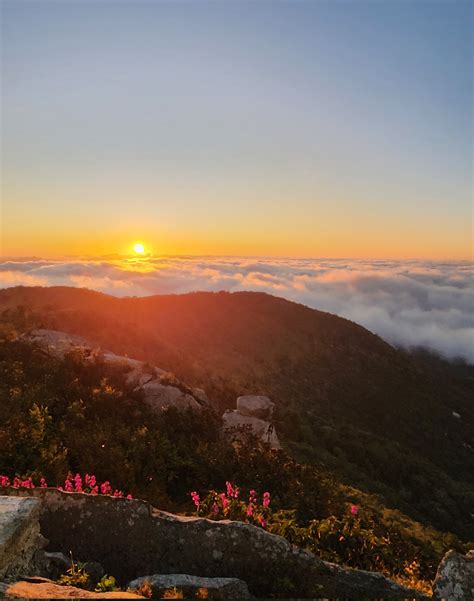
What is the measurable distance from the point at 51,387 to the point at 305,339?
61.2m

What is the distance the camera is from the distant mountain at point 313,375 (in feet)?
96.1

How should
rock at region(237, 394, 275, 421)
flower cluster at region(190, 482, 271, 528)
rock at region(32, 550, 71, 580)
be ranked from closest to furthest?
1. rock at region(32, 550, 71, 580)
2. flower cluster at region(190, 482, 271, 528)
3. rock at region(237, 394, 275, 421)

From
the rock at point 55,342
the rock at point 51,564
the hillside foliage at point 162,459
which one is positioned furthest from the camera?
the rock at point 55,342

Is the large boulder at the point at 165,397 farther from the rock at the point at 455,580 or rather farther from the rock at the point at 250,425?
the rock at the point at 455,580

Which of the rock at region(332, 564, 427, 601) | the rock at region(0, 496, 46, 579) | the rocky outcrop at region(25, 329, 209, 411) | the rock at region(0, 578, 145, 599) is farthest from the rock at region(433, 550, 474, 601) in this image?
the rocky outcrop at region(25, 329, 209, 411)

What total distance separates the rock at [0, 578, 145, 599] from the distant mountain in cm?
1883

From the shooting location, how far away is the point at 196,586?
4707 mm

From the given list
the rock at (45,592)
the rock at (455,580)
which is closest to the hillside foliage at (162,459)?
the rock at (455,580)

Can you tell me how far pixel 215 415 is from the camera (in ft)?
51.7

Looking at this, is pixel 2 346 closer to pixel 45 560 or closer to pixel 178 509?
pixel 178 509

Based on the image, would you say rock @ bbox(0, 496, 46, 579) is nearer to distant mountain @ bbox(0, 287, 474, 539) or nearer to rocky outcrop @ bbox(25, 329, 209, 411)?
rocky outcrop @ bbox(25, 329, 209, 411)

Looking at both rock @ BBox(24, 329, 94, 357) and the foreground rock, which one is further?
rock @ BBox(24, 329, 94, 357)

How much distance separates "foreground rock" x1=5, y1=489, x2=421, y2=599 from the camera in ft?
17.8

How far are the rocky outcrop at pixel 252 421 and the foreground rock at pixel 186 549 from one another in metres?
9.02
